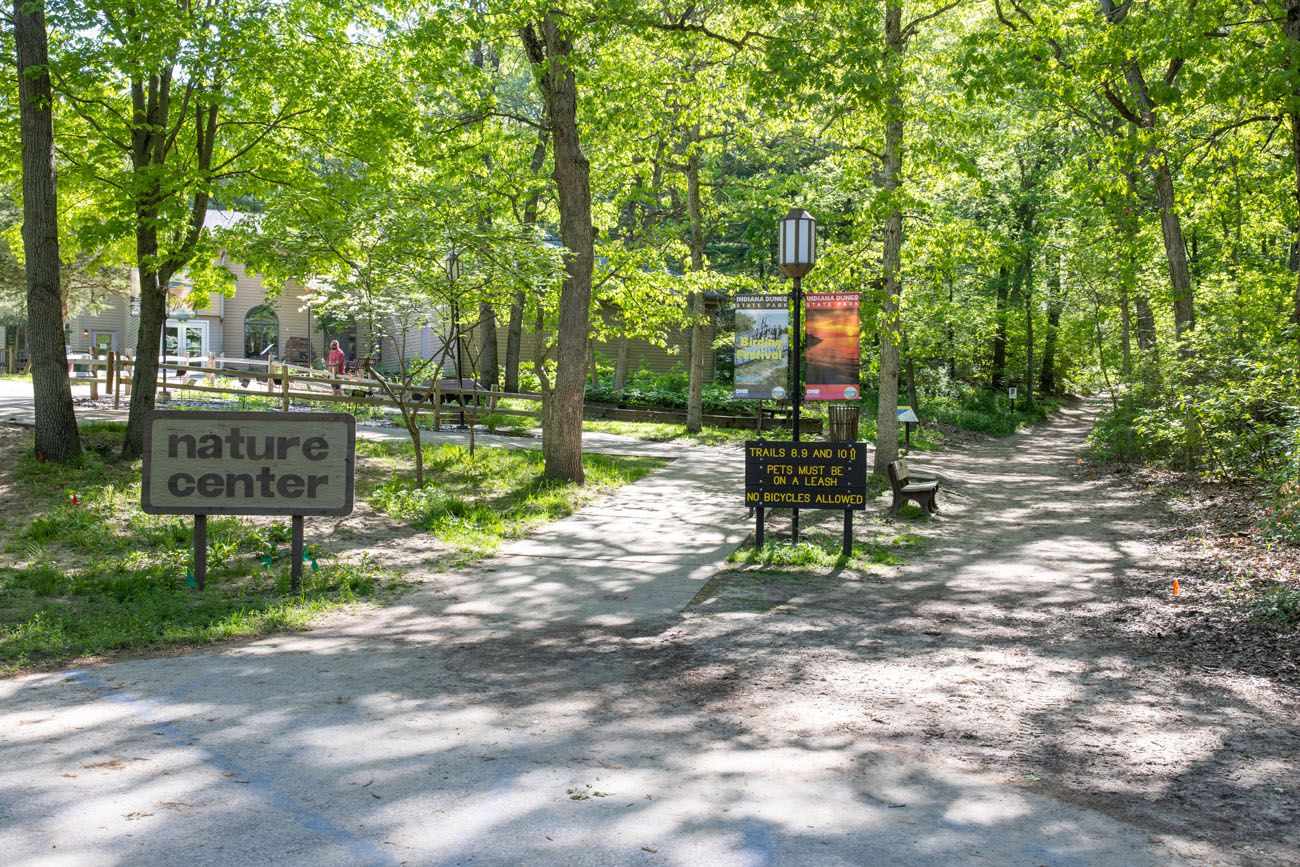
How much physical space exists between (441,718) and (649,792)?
165cm

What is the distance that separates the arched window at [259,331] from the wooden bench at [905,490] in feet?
113

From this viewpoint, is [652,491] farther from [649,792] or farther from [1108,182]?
[649,792]

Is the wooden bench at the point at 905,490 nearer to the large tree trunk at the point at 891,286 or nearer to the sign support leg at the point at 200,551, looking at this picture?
the large tree trunk at the point at 891,286

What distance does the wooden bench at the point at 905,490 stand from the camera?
15133 mm

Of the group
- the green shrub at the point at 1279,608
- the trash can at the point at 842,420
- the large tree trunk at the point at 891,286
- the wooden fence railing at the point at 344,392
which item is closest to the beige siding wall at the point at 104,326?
the wooden fence railing at the point at 344,392

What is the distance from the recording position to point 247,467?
364 inches

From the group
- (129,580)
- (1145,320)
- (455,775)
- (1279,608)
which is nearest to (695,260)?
(1145,320)

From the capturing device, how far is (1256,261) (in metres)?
23.2

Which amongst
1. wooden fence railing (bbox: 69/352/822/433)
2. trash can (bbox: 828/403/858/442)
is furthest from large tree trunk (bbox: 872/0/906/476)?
wooden fence railing (bbox: 69/352/822/433)

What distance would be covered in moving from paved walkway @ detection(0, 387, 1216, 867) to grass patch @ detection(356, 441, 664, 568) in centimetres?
427

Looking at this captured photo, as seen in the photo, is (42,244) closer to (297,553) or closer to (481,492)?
(481,492)

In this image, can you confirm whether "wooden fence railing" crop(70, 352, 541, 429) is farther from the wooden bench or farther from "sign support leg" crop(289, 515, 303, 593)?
"sign support leg" crop(289, 515, 303, 593)

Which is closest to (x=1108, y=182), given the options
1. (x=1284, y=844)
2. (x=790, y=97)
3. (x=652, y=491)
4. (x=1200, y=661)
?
(x=790, y=97)

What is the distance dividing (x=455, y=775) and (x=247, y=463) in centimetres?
527
